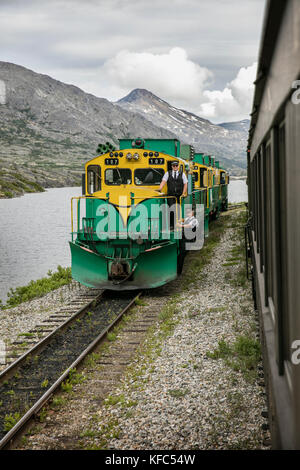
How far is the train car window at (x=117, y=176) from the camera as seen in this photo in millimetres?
13141

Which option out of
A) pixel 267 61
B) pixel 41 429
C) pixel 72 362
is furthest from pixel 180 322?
pixel 267 61

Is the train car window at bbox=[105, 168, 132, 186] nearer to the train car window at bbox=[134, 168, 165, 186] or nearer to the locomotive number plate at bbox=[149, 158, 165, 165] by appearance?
the train car window at bbox=[134, 168, 165, 186]

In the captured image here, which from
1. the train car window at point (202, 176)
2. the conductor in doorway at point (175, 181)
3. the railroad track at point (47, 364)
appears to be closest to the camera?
the railroad track at point (47, 364)

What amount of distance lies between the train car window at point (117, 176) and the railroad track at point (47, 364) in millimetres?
3369

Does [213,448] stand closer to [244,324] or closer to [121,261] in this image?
[244,324]

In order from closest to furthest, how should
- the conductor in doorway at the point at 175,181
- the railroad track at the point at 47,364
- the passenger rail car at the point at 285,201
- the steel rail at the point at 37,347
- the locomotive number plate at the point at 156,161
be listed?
1. the passenger rail car at the point at 285,201
2. the railroad track at the point at 47,364
3. the steel rail at the point at 37,347
4. the conductor in doorway at the point at 175,181
5. the locomotive number plate at the point at 156,161

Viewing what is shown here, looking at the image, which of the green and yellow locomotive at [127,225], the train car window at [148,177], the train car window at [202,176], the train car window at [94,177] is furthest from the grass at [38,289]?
the train car window at [202,176]

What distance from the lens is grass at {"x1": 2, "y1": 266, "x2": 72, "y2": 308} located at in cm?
1505

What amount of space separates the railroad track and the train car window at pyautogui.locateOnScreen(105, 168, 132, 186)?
337 centimetres

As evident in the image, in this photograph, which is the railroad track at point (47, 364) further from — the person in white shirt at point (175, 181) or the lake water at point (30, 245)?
the lake water at point (30, 245)

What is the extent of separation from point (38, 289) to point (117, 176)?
504 cm

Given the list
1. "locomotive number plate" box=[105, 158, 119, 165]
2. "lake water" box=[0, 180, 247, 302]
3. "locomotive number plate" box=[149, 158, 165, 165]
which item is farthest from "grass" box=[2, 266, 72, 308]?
"locomotive number plate" box=[149, 158, 165, 165]

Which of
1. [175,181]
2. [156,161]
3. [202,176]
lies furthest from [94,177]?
[202,176]

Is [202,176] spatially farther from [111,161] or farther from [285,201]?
[285,201]
